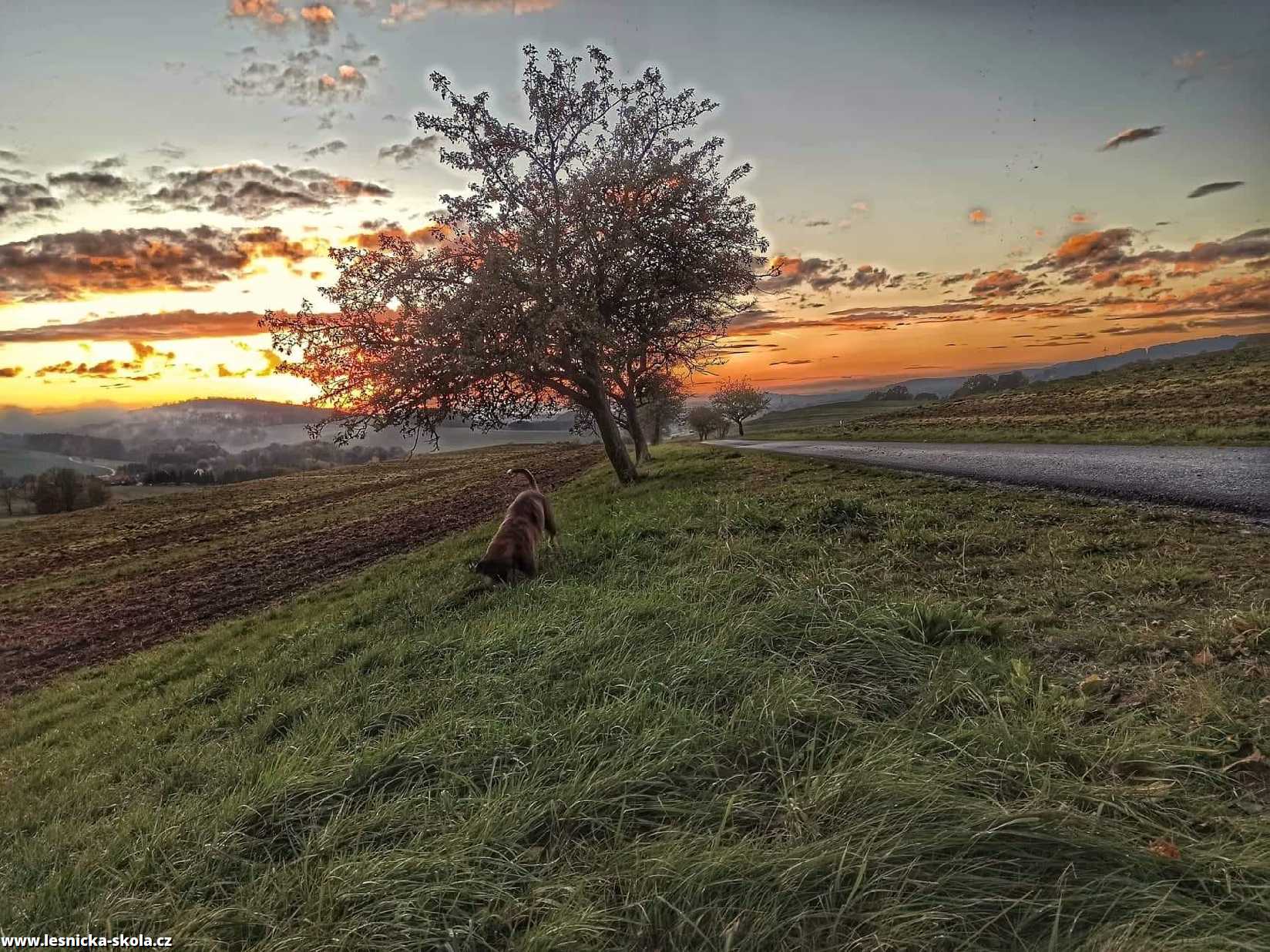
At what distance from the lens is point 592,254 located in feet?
56.0

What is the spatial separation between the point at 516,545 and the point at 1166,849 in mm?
7909

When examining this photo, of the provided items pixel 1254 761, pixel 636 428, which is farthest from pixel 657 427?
pixel 1254 761

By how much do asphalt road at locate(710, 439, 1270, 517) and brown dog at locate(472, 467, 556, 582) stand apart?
845 centimetres

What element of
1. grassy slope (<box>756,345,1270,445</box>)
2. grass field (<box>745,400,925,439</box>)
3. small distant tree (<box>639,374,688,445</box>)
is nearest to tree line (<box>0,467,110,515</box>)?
small distant tree (<box>639,374,688,445</box>)

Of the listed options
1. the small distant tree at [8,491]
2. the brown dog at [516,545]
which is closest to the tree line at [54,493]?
the small distant tree at [8,491]

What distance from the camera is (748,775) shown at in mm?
3322

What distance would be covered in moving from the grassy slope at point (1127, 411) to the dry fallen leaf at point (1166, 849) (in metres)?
14.5

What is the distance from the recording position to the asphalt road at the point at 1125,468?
762cm

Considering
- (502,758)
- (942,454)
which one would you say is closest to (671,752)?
(502,758)

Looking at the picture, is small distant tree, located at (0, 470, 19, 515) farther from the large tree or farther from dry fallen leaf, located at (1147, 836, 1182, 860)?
dry fallen leaf, located at (1147, 836, 1182, 860)

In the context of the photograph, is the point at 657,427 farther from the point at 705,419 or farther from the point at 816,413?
the point at 816,413

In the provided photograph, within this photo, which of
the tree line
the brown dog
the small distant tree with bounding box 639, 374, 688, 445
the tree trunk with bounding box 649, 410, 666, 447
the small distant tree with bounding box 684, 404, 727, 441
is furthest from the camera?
the small distant tree with bounding box 684, 404, 727, 441

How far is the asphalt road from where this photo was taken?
25.0 feet

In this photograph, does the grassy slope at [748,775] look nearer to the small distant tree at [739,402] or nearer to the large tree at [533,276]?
the large tree at [533,276]
